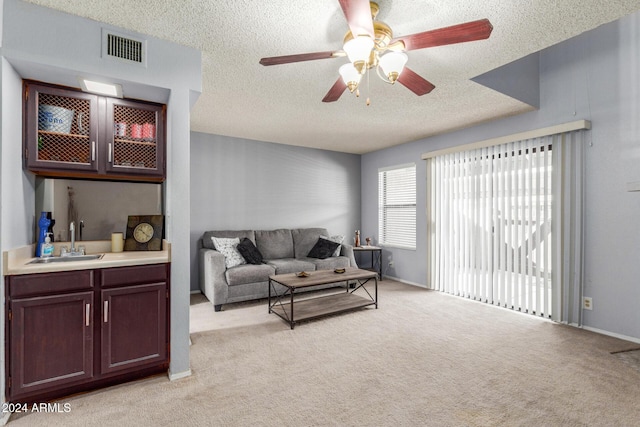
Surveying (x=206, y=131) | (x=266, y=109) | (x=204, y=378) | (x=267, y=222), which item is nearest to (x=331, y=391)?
(x=204, y=378)

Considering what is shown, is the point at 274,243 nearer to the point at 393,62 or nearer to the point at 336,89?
the point at 336,89

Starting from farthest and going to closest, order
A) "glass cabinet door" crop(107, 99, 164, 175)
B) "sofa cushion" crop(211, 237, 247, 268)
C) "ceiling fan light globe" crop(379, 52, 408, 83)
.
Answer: "sofa cushion" crop(211, 237, 247, 268), "glass cabinet door" crop(107, 99, 164, 175), "ceiling fan light globe" crop(379, 52, 408, 83)

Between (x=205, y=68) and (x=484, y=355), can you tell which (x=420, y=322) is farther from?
(x=205, y=68)

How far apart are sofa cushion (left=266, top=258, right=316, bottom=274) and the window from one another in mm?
1907

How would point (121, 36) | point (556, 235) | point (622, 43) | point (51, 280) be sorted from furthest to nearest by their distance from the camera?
point (556, 235), point (622, 43), point (121, 36), point (51, 280)

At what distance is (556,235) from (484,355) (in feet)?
5.81

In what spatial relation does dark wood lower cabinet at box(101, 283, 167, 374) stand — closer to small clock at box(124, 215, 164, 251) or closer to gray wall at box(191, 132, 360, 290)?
small clock at box(124, 215, 164, 251)

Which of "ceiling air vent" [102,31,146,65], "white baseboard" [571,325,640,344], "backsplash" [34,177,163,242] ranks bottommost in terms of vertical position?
"white baseboard" [571,325,640,344]

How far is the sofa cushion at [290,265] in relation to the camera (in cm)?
446

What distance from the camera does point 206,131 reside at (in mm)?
4824

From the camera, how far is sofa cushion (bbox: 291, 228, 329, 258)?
5455mm

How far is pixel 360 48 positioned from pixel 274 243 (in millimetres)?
3858

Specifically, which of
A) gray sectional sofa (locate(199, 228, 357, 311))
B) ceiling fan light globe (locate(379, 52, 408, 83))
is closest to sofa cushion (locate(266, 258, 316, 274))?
gray sectional sofa (locate(199, 228, 357, 311))

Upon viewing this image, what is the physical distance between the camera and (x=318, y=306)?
3.92 m
